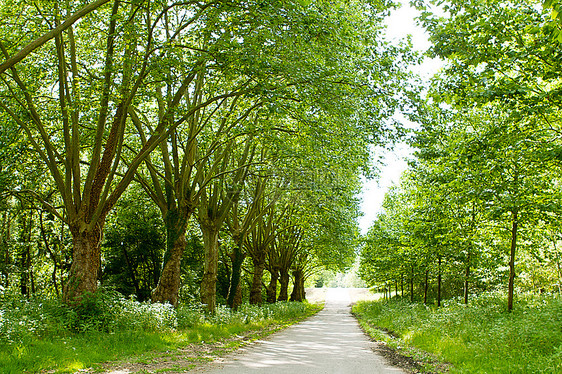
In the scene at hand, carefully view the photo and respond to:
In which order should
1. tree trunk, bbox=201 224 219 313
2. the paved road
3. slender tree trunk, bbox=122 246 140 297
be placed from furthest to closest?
slender tree trunk, bbox=122 246 140 297
tree trunk, bbox=201 224 219 313
the paved road

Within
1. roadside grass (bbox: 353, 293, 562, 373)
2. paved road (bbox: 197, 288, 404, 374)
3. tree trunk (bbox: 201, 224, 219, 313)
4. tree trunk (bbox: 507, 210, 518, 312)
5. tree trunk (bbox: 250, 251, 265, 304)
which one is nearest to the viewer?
roadside grass (bbox: 353, 293, 562, 373)

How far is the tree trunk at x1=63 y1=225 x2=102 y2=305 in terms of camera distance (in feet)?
35.9

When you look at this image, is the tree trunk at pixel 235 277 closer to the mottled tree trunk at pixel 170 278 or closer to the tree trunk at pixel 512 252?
the mottled tree trunk at pixel 170 278

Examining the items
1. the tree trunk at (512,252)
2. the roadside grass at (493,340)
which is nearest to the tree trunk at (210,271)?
the roadside grass at (493,340)

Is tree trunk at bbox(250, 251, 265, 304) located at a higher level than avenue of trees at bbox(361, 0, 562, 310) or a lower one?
lower

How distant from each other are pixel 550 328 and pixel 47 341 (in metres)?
11.0

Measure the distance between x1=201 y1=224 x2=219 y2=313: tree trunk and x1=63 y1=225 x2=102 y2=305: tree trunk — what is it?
600 cm

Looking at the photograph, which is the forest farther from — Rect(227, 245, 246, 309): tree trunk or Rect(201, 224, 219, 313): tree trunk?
Rect(227, 245, 246, 309): tree trunk

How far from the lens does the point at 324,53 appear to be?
8.99m

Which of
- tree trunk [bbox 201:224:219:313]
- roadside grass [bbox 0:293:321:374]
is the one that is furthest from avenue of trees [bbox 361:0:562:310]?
tree trunk [bbox 201:224:219:313]

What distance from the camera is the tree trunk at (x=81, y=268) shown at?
10945 millimetres

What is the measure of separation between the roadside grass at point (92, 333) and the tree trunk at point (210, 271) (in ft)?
7.78

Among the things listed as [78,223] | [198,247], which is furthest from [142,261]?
[78,223]

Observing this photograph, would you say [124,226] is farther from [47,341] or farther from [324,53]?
[324,53]
